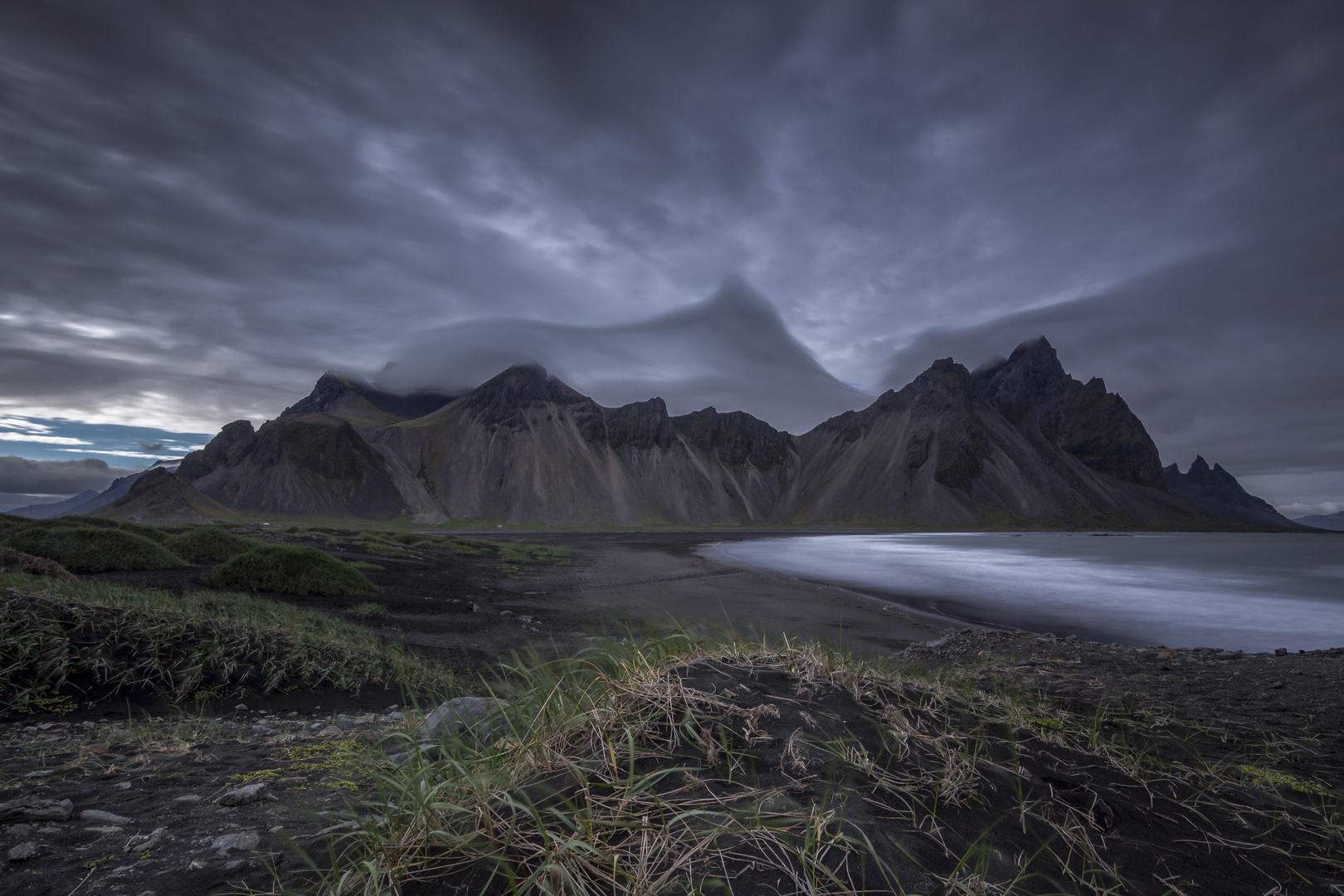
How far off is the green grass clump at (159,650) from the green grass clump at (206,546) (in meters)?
10.0

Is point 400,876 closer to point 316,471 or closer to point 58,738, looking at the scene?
point 58,738

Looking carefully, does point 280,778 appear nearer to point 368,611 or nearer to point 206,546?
Result: point 368,611

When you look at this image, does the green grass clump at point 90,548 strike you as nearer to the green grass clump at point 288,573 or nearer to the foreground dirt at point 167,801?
the green grass clump at point 288,573

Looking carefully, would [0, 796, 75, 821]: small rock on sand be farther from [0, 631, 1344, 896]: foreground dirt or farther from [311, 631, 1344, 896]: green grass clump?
[311, 631, 1344, 896]: green grass clump

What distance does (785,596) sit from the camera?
2269 centimetres

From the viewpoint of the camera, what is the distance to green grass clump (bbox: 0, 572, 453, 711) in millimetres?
5539

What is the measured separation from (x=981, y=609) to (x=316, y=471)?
129 meters

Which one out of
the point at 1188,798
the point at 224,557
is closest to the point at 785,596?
the point at 224,557

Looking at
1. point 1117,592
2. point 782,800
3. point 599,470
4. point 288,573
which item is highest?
point 599,470

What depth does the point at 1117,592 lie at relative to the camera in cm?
2806

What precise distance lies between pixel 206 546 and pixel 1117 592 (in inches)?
1450

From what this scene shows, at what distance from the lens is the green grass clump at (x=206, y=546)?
16.4 m

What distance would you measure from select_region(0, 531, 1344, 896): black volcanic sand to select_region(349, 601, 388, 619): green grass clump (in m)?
0.33

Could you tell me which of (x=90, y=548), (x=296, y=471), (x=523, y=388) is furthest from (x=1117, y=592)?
(x=523, y=388)
